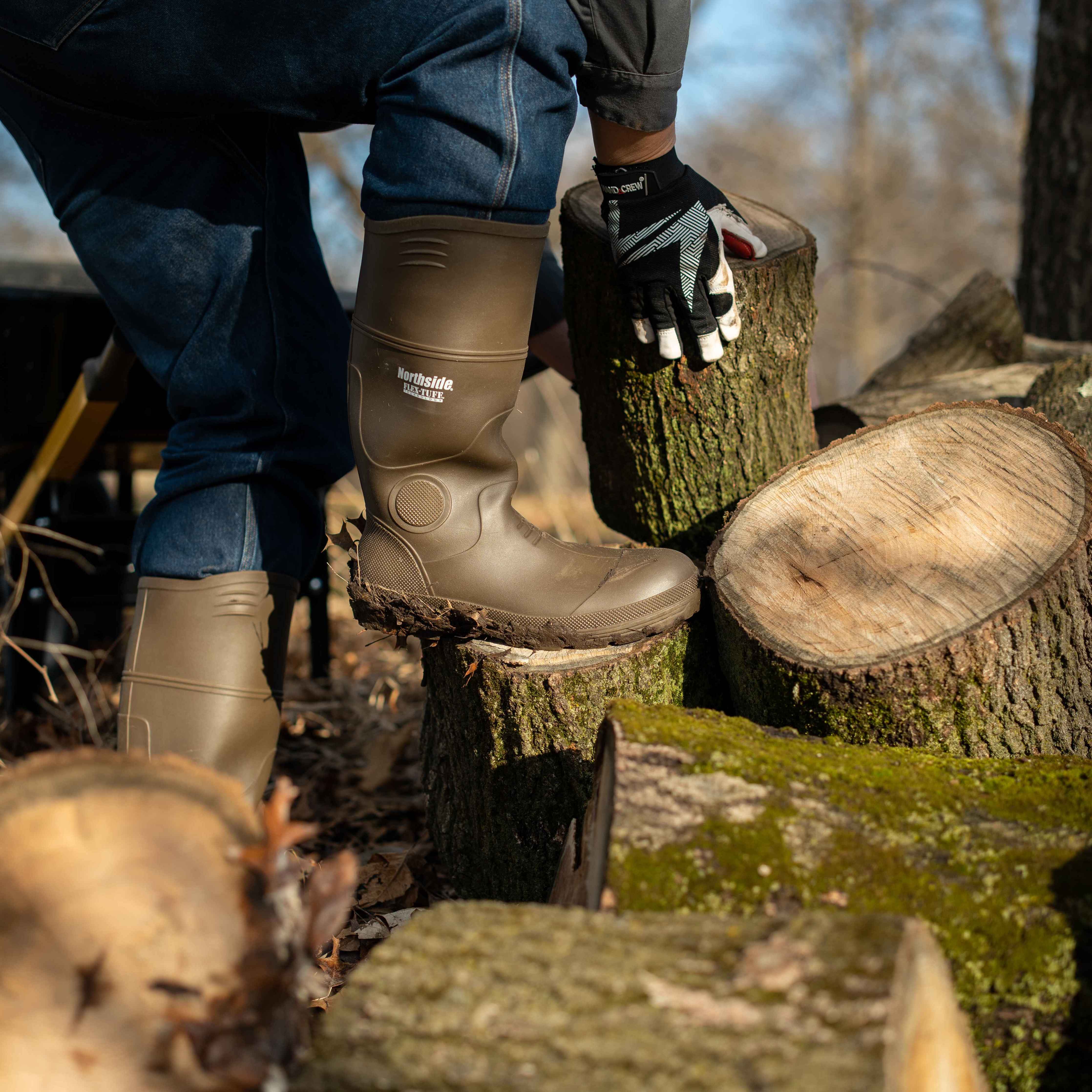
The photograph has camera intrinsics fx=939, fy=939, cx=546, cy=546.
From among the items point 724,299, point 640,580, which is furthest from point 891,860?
point 724,299

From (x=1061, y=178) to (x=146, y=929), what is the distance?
4472mm

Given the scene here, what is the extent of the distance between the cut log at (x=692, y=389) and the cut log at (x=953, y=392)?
2.44ft

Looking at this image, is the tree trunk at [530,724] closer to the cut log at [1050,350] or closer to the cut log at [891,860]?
the cut log at [891,860]

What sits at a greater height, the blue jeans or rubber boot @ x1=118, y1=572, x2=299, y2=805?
the blue jeans

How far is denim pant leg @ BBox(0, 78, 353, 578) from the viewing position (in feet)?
5.24

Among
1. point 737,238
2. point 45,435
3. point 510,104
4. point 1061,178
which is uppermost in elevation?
point 1061,178

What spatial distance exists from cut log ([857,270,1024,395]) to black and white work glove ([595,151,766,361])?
176 cm

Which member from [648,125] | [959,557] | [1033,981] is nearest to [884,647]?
[959,557]

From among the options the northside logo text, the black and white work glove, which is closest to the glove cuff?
the black and white work glove

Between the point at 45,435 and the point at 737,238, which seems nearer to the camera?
the point at 737,238

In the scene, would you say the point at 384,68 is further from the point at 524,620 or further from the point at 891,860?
the point at 891,860

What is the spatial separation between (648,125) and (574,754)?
41.9 inches

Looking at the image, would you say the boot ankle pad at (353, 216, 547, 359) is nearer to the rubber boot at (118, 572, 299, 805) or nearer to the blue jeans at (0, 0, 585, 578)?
the blue jeans at (0, 0, 585, 578)

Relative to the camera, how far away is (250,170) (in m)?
1.64
